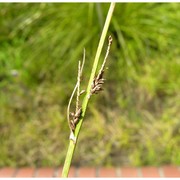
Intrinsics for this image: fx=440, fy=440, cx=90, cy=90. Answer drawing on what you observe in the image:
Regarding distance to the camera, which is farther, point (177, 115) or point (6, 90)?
point (6, 90)

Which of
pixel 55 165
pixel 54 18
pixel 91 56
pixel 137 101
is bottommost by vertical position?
pixel 55 165

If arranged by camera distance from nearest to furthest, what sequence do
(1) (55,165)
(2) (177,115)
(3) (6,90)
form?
(1) (55,165)
(2) (177,115)
(3) (6,90)

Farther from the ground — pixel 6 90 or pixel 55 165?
pixel 6 90

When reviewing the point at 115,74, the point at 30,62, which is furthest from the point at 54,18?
the point at 115,74

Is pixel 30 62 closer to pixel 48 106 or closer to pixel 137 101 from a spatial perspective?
pixel 48 106

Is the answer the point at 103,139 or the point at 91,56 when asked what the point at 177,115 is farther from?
the point at 91,56

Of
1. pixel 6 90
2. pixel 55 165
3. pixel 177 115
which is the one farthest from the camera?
pixel 6 90
